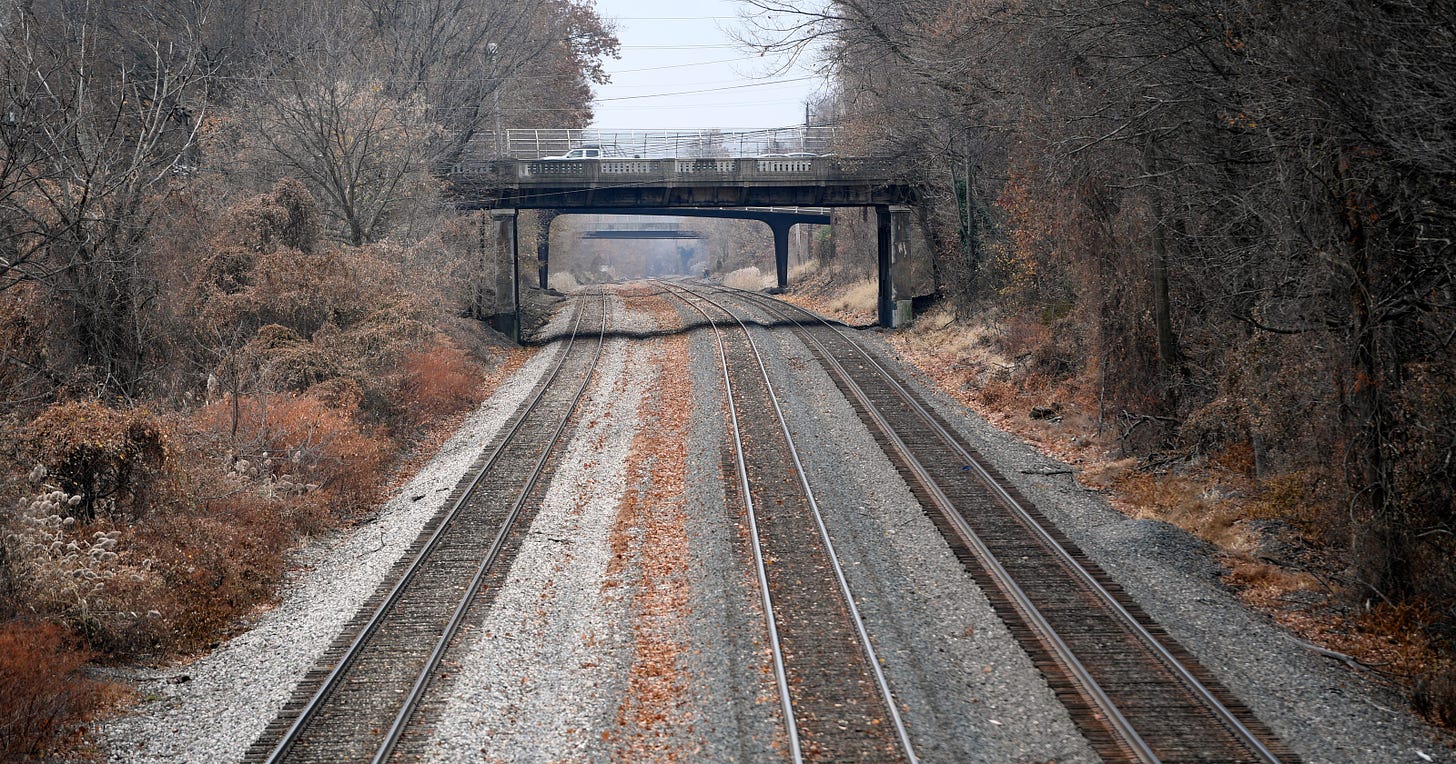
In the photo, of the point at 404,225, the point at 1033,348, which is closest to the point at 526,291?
the point at 404,225

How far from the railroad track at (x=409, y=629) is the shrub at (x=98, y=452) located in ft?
11.2

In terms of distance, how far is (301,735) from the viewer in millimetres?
8695

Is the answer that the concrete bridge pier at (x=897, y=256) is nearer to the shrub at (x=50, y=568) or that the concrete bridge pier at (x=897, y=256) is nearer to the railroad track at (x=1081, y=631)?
the railroad track at (x=1081, y=631)

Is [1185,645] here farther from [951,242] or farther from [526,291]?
[526,291]

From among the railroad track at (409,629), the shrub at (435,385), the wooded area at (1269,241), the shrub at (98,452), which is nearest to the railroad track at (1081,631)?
the wooded area at (1269,241)

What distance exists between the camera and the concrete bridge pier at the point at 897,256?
3703 centimetres

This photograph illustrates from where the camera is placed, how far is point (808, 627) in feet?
35.0

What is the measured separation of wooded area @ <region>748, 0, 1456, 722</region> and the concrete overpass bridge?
12929mm

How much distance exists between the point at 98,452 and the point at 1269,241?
15.0 m

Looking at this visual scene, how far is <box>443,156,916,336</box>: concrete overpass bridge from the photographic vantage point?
36.2m

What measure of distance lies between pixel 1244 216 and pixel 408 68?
2956 cm

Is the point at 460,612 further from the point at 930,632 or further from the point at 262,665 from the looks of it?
the point at 930,632

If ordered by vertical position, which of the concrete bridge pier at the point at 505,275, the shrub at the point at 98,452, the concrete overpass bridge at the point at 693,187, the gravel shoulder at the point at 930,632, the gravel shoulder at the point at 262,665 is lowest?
the gravel shoulder at the point at 262,665

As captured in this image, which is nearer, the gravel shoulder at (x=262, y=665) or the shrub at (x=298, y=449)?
the gravel shoulder at (x=262, y=665)
